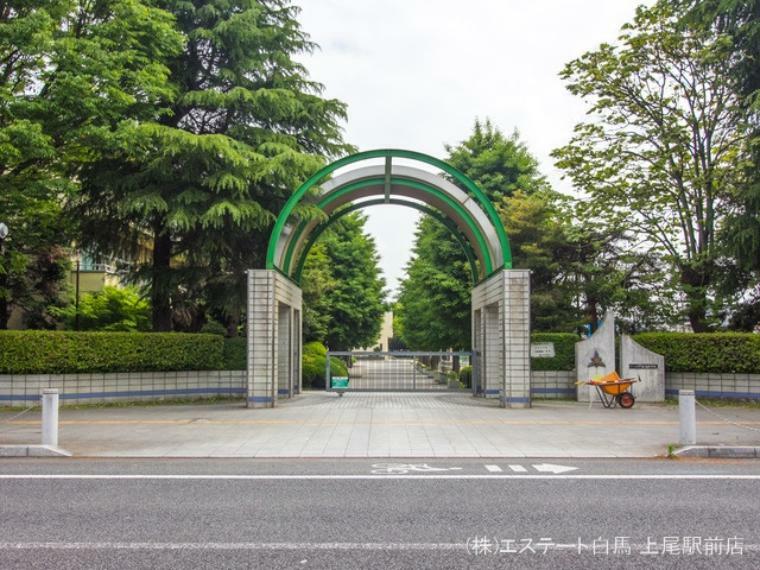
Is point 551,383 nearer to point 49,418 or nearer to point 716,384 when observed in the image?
point 716,384

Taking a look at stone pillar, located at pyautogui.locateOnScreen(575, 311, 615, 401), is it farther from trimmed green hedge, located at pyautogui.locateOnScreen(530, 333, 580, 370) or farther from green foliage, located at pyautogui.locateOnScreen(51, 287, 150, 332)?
green foliage, located at pyautogui.locateOnScreen(51, 287, 150, 332)

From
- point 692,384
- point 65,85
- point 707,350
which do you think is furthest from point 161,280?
point 707,350

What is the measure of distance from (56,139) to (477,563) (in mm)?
17931

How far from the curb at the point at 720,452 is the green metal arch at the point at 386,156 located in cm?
867

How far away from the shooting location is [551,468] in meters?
9.52

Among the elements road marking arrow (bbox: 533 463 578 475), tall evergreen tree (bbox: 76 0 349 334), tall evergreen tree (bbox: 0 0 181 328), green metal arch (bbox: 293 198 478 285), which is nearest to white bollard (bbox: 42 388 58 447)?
tall evergreen tree (bbox: 0 0 181 328)

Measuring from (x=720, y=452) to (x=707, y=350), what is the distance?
10631mm

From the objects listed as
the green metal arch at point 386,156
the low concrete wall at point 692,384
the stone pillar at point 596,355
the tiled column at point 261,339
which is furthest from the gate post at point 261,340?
the stone pillar at point 596,355

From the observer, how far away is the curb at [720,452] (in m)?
10.6

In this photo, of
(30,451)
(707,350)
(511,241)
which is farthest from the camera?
(511,241)

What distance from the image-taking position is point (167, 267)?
887 inches

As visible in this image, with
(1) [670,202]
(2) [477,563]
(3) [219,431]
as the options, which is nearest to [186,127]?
(3) [219,431]

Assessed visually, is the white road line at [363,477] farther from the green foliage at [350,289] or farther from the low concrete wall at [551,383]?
the green foliage at [350,289]

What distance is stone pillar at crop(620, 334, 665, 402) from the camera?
66.3 ft
